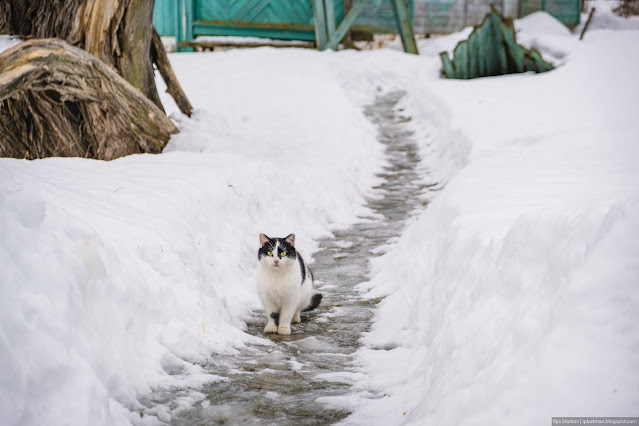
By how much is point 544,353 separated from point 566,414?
0.28 metres

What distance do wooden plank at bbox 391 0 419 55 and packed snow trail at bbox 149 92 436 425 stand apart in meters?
10.6

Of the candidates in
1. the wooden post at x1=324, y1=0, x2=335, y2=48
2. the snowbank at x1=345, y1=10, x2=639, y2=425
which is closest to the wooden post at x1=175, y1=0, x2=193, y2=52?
the wooden post at x1=324, y1=0, x2=335, y2=48

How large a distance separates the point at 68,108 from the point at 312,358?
584cm

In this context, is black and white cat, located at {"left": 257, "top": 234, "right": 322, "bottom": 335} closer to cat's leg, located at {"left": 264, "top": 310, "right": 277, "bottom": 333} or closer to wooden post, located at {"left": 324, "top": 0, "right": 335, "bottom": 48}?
cat's leg, located at {"left": 264, "top": 310, "right": 277, "bottom": 333}

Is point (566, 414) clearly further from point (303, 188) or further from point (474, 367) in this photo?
point (303, 188)

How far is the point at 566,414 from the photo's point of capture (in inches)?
90.0

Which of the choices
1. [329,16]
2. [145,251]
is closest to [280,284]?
[145,251]

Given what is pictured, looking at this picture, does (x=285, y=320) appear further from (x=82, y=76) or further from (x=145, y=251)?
(x=82, y=76)

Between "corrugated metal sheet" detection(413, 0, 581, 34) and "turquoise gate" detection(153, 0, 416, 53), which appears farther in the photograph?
"corrugated metal sheet" detection(413, 0, 581, 34)

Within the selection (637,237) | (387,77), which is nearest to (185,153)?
(637,237)

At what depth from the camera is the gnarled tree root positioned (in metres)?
7.82

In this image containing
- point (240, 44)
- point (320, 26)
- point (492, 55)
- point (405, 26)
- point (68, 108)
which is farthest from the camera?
point (240, 44)

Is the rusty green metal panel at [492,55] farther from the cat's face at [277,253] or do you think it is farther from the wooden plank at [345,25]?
the cat's face at [277,253]

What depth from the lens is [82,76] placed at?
Result: 332 inches
